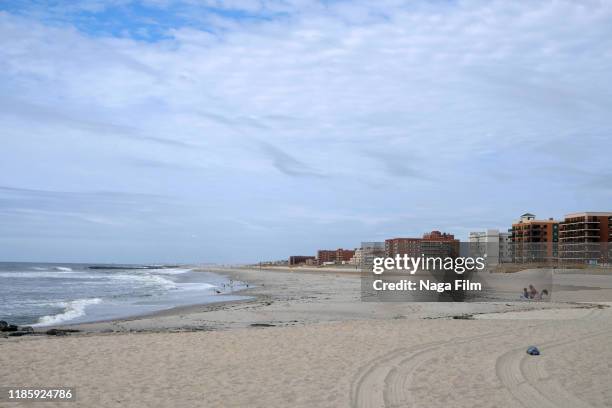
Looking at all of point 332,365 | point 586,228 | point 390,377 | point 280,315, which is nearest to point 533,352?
point 390,377

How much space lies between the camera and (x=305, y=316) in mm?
18266

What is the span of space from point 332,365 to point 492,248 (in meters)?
87.9

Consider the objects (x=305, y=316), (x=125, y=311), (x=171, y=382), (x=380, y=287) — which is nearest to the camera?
(x=171, y=382)

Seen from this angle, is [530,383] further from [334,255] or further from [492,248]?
[334,255]

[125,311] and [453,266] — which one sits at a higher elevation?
[453,266]

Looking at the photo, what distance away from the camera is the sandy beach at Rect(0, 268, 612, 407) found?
6969mm

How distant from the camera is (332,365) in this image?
8.98 m

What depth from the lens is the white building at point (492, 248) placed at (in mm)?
60375

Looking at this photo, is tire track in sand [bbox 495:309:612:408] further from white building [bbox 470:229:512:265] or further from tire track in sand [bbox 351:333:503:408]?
white building [bbox 470:229:512:265]

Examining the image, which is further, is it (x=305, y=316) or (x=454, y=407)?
(x=305, y=316)

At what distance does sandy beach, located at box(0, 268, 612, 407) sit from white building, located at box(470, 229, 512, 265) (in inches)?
1244

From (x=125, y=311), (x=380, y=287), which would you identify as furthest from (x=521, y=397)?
(x=380, y=287)

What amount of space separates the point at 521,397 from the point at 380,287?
24591 millimetres

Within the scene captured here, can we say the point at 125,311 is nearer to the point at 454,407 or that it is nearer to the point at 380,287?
the point at 380,287
